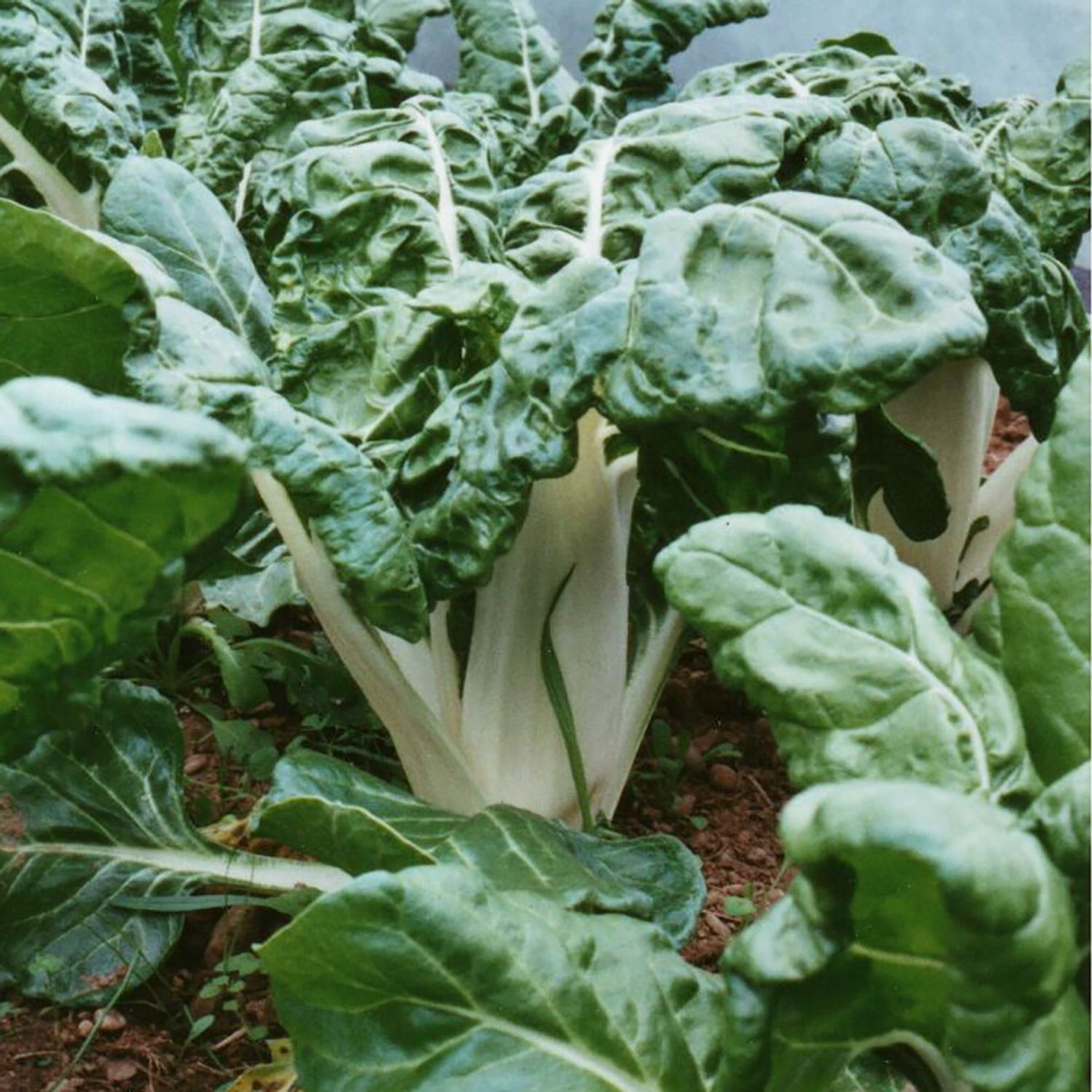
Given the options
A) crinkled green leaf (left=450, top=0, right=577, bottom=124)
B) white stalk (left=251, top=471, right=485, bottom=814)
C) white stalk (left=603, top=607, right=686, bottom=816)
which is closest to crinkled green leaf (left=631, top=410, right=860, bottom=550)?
white stalk (left=603, top=607, right=686, bottom=816)

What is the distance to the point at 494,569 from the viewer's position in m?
1.34

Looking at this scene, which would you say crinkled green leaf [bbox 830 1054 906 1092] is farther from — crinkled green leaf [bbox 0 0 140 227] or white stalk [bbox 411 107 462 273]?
crinkled green leaf [bbox 0 0 140 227]

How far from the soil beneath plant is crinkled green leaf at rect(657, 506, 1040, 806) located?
1.62 ft

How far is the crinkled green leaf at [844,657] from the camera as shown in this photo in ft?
2.77

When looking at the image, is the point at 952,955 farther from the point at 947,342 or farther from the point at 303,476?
the point at 303,476

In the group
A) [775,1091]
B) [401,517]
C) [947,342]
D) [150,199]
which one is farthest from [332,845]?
[150,199]

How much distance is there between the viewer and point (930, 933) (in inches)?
30.2

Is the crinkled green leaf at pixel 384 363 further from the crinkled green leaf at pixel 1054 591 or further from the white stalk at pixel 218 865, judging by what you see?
the crinkled green leaf at pixel 1054 591

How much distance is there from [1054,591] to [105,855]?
85cm

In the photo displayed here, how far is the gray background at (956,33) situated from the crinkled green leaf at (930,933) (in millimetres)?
1859

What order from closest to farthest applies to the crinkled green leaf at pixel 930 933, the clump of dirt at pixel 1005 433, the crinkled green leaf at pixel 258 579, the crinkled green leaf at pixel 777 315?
the crinkled green leaf at pixel 930 933
the crinkled green leaf at pixel 777 315
the crinkled green leaf at pixel 258 579
the clump of dirt at pixel 1005 433

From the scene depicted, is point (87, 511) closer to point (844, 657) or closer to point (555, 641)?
point (844, 657)

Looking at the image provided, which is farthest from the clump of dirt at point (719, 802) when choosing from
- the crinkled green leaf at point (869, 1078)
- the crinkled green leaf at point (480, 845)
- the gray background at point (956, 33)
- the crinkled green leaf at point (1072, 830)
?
the gray background at point (956, 33)

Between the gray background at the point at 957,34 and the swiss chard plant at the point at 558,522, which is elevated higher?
the swiss chard plant at the point at 558,522
